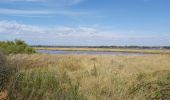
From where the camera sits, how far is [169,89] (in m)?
8.90

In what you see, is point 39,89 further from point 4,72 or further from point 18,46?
point 18,46

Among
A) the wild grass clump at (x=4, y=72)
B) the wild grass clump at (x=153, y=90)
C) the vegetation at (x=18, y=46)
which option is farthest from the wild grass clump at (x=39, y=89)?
the vegetation at (x=18, y=46)

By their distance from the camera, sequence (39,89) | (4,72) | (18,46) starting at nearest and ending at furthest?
(39,89) < (4,72) < (18,46)

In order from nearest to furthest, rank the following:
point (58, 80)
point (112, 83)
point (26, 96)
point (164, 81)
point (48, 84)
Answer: point (26, 96)
point (164, 81)
point (48, 84)
point (58, 80)
point (112, 83)

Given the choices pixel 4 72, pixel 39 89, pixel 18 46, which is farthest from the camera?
pixel 18 46

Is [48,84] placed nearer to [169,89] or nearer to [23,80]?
[23,80]

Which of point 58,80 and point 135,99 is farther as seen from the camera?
point 58,80

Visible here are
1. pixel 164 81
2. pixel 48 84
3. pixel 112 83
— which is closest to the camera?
pixel 164 81

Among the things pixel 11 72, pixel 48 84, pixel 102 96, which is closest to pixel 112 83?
pixel 102 96

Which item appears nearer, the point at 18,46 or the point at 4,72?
the point at 4,72

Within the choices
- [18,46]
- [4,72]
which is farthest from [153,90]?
[18,46]

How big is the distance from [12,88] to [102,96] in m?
2.68

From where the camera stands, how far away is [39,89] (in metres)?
8.98

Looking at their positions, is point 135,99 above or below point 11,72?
below
